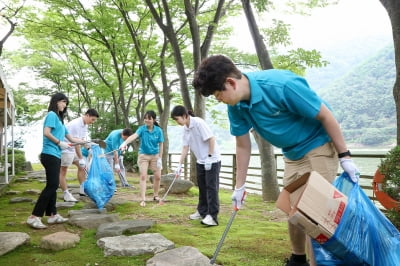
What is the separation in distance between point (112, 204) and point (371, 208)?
15.4 feet

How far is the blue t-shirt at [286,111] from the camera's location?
204cm

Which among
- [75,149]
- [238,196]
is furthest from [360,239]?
[75,149]

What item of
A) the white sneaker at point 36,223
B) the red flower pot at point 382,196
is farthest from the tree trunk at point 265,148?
the white sneaker at point 36,223

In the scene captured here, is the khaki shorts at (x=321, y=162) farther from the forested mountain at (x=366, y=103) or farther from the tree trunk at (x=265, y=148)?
the forested mountain at (x=366, y=103)

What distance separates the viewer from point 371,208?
2035 mm

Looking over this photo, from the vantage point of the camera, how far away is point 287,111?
2.17 meters

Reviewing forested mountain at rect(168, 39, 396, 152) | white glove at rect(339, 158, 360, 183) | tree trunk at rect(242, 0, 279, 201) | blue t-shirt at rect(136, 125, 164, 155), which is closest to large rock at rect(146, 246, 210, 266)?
white glove at rect(339, 158, 360, 183)

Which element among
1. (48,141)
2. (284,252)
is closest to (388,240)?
(284,252)

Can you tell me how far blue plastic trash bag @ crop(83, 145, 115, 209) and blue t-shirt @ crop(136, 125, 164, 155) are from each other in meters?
0.96

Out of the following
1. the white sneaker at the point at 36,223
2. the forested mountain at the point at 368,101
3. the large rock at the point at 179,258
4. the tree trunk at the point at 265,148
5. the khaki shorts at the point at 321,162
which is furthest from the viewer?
the forested mountain at the point at 368,101

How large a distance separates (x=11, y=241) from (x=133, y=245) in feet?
3.94

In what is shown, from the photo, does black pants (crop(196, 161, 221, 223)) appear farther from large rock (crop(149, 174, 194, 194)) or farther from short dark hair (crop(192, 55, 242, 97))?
large rock (crop(149, 174, 194, 194))

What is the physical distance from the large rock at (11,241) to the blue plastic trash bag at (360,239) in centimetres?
269

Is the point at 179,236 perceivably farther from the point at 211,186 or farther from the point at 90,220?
the point at 90,220
